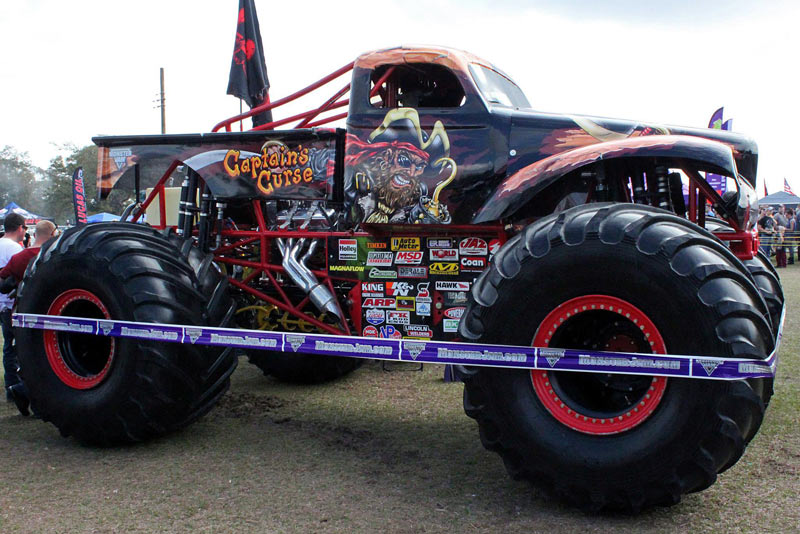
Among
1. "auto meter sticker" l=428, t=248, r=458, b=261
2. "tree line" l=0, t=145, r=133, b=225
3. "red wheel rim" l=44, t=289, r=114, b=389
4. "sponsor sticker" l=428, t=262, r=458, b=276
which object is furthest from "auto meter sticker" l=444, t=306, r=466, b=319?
"tree line" l=0, t=145, r=133, b=225

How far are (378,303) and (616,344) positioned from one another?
6.13ft

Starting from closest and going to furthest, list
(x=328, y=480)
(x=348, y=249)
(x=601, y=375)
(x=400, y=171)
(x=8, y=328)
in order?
(x=601, y=375)
(x=328, y=480)
(x=400, y=171)
(x=348, y=249)
(x=8, y=328)

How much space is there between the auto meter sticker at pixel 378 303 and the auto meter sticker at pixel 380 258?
25cm

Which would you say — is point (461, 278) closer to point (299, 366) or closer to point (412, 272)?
point (412, 272)

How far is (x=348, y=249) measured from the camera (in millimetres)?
5387

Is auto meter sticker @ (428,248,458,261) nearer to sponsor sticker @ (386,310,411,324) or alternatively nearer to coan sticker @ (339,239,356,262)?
sponsor sticker @ (386,310,411,324)

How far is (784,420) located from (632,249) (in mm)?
2670

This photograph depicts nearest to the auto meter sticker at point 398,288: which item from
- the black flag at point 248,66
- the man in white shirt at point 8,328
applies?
the black flag at point 248,66

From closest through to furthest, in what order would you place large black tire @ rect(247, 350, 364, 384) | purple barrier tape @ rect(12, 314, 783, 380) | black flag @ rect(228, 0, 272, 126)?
purple barrier tape @ rect(12, 314, 783, 380), large black tire @ rect(247, 350, 364, 384), black flag @ rect(228, 0, 272, 126)

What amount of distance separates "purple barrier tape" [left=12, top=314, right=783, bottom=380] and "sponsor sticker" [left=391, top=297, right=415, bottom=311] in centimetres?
72

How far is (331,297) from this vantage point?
551 cm

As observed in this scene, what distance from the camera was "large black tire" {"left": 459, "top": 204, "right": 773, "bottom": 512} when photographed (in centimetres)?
342

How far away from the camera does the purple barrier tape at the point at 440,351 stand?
11.2ft

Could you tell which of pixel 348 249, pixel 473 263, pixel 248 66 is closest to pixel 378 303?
pixel 348 249
